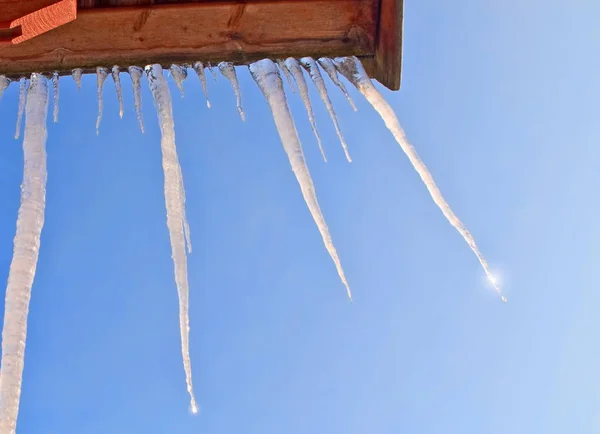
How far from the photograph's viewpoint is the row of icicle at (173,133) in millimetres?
3676

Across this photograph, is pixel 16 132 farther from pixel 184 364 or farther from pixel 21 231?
pixel 184 364

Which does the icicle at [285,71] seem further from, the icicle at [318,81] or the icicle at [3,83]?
the icicle at [3,83]

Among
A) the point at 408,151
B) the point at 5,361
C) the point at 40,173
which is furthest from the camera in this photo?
the point at 408,151

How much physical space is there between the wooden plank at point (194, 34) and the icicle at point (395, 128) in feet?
0.58

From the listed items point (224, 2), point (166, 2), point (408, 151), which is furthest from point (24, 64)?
point (408, 151)

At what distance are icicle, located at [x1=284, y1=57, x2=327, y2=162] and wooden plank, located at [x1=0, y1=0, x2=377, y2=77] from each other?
0.07m

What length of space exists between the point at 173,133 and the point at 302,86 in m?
0.77

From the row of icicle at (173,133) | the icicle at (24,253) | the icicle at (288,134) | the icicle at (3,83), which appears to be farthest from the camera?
the icicle at (288,134)

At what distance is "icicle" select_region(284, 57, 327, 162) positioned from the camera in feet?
13.0

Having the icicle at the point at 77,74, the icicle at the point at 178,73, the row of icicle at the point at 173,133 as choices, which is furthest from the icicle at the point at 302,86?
the icicle at the point at 77,74

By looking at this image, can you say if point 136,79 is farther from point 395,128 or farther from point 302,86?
point 395,128

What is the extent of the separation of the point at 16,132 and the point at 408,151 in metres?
2.19

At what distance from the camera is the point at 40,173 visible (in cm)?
383

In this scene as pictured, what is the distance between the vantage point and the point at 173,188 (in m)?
4.10
